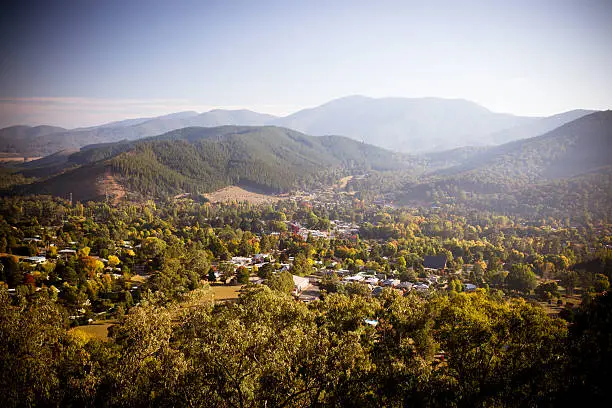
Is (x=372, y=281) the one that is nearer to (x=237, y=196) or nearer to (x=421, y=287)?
(x=421, y=287)

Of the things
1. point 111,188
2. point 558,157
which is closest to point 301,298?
point 111,188

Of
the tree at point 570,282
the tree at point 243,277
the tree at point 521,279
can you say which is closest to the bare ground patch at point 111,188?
the tree at point 243,277

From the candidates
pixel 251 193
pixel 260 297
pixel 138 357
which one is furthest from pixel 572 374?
pixel 251 193

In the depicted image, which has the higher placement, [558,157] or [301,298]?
[558,157]

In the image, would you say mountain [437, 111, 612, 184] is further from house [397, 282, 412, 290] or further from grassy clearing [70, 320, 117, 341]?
grassy clearing [70, 320, 117, 341]

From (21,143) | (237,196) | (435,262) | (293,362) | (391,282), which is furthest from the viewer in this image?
(21,143)

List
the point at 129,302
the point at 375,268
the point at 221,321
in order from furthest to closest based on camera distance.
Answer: the point at 375,268 < the point at 129,302 < the point at 221,321

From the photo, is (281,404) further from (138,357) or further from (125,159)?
(125,159)
